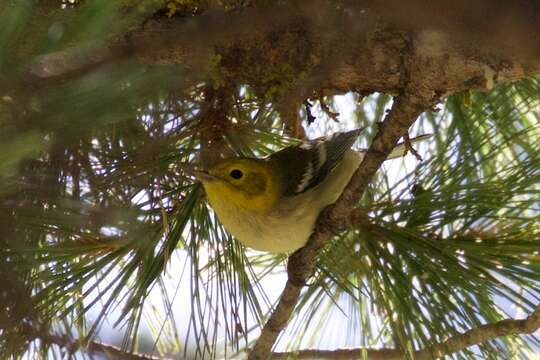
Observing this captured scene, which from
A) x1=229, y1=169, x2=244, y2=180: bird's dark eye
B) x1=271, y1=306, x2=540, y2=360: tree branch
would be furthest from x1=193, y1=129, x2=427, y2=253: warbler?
x1=271, y1=306, x2=540, y2=360: tree branch

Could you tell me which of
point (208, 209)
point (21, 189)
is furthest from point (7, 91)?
point (208, 209)

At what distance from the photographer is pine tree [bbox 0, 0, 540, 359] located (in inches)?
29.2

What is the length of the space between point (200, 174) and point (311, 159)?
1.88 feet

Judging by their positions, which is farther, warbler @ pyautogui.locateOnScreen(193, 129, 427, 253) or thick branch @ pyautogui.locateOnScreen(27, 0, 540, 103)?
warbler @ pyautogui.locateOnScreen(193, 129, 427, 253)

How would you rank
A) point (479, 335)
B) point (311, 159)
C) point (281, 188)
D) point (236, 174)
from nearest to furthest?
point (479, 335) < point (236, 174) < point (281, 188) < point (311, 159)

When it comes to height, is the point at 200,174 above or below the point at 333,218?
above

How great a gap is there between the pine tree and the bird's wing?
0.10 metres

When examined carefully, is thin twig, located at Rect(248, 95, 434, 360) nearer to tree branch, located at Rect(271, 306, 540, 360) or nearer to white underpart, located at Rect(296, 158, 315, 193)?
white underpart, located at Rect(296, 158, 315, 193)

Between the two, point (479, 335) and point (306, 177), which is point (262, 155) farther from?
point (479, 335)

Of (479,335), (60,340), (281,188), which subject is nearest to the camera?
(60,340)

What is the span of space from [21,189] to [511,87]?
162cm

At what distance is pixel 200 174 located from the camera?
1.92 metres

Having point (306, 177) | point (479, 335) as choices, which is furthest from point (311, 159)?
point (479, 335)

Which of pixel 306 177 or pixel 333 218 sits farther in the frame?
pixel 306 177
